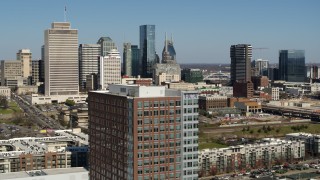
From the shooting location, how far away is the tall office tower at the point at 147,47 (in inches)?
5202

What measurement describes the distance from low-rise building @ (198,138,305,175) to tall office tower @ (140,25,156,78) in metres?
88.5

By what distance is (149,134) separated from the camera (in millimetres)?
22156

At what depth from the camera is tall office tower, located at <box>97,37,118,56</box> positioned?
110 m

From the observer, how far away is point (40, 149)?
35594mm

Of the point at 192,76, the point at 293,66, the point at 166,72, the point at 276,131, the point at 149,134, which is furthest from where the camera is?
the point at 293,66

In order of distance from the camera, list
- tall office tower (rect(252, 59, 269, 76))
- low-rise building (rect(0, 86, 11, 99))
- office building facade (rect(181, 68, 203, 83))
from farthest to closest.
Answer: tall office tower (rect(252, 59, 269, 76)), office building facade (rect(181, 68, 203, 83)), low-rise building (rect(0, 86, 11, 99))

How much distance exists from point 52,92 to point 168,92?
2586 inches

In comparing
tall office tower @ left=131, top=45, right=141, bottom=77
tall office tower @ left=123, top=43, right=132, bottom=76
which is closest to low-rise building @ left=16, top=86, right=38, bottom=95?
tall office tower @ left=123, top=43, right=132, bottom=76

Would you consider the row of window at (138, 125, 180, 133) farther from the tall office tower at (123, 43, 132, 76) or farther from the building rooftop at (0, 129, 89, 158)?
the tall office tower at (123, 43, 132, 76)

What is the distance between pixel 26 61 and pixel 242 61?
44250 millimetres

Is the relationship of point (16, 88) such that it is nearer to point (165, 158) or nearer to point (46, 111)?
point (46, 111)

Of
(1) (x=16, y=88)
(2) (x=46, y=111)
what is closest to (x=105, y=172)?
(2) (x=46, y=111)

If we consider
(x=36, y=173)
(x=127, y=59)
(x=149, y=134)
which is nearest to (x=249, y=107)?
(x=36, y=173)

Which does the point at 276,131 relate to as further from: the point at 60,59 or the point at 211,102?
the point at 60,59
